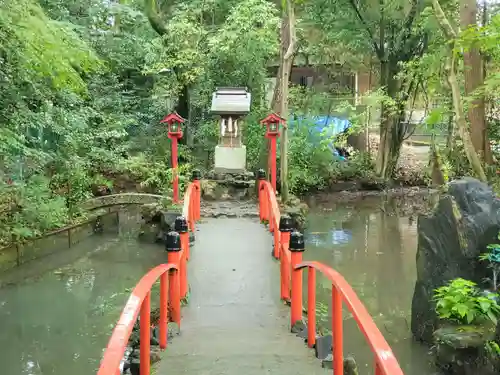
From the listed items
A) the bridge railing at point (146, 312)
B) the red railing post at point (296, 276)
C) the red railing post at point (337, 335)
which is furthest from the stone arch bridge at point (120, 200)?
the red railing post at point (337, 335)

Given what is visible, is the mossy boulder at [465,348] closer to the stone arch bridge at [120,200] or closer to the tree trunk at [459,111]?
the tree trunk at [459,111]

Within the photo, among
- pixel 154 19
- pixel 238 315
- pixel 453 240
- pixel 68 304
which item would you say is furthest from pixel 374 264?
pixel 154 19

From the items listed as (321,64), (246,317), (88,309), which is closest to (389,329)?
(246,317)

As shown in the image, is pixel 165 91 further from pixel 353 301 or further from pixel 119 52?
pixel 353 301

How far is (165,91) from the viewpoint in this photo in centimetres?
1972

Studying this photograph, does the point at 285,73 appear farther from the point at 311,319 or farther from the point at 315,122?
the point at 311,319

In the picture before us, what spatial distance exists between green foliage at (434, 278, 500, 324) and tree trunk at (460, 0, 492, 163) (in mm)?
6468

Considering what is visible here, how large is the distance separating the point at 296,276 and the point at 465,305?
7.38 feet

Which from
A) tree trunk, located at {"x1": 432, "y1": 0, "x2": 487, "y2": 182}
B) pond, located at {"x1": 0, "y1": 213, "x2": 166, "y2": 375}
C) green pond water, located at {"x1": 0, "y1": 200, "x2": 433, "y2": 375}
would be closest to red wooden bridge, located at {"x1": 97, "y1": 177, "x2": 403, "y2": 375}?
green pond water, located at {"x1": 0, "y1": 200, "x2": 433, "y2": 375}

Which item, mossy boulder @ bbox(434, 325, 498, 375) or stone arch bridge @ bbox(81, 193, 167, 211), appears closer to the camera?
mossy boulder @ bbox(434, 325, 498, 375)

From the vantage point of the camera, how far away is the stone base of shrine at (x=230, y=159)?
1510cm

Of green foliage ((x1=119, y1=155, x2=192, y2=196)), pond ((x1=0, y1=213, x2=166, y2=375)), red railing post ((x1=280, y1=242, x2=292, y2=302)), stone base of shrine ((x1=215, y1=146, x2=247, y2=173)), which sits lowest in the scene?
pond ((x1=0, y1=213, x2=166, y2=375))

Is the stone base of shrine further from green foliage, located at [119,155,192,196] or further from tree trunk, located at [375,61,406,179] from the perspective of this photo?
tree trunk, located at [375,61,406,179]

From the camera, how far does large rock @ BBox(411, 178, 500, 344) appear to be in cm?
694
